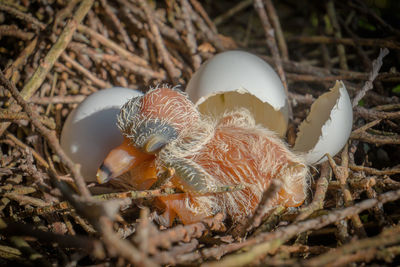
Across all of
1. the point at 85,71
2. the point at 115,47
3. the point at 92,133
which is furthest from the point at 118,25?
the point at 92,133

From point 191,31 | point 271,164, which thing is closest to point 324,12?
point 191,31

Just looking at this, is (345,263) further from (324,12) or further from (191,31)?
(324,12)

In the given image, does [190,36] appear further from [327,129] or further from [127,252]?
[127,252]

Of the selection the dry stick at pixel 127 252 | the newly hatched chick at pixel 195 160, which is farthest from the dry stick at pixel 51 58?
the dry stick at pixel 127 252

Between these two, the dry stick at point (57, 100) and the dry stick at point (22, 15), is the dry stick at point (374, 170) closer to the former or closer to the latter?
the dry stick at point (57, 100)

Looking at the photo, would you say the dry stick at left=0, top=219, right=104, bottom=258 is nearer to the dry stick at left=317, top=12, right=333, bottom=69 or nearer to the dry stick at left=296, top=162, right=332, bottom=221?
the dry stick at left=296, top=162, right=332, bottom=221

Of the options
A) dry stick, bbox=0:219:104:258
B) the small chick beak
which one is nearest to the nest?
dry stick, bbox=0:219:104:258
